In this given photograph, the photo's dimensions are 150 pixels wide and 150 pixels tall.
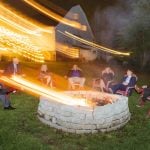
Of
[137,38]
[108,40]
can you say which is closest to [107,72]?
[137,38]

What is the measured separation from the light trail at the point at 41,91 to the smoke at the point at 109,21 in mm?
8424

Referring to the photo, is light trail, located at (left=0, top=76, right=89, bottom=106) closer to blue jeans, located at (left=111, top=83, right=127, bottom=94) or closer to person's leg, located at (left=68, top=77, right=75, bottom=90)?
person's leg, located at (left=68, top=77, right=75, bottom=90)

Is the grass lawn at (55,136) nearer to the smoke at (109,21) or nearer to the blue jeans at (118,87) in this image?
the blue jeans at (118,87)

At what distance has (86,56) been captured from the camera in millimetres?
25703

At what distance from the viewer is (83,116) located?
1030 cm

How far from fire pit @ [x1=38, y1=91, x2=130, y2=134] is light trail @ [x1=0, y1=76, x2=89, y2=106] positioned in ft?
0.96

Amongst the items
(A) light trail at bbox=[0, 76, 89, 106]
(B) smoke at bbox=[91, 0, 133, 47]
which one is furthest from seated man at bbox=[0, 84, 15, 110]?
(B) smoke at bbox=[91, 0, 133, 47]

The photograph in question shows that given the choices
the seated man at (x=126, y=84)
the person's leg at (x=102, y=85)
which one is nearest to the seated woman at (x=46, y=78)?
the person's leg at (x=102, y=85)

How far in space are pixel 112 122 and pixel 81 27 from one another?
15957 millimetres

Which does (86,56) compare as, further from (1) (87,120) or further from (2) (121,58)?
(1) (87,120)

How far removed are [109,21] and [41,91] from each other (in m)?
11.8

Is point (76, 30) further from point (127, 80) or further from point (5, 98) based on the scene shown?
point (5, 98)

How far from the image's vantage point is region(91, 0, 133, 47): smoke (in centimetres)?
2239

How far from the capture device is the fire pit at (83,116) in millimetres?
10336
